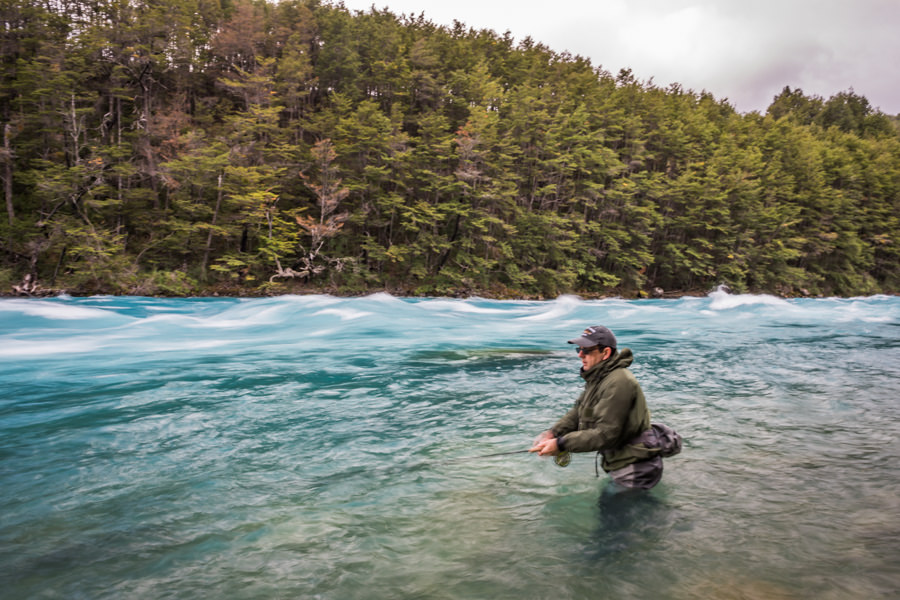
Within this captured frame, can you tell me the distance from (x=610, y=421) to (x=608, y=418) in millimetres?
27

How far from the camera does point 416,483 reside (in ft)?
16.6

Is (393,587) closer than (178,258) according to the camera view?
Yes

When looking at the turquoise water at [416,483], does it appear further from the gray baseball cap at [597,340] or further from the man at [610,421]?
the gray baseball cap at [597,340]

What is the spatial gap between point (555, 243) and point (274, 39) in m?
27.3

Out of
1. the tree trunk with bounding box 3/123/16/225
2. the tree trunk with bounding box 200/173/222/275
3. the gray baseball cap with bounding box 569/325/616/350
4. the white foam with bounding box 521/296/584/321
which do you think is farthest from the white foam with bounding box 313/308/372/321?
the tree trunk with bounding box 3/123/16/225

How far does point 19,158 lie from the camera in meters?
25.5

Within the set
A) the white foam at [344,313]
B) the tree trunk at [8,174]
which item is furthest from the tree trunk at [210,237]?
the white foam at [344,313]

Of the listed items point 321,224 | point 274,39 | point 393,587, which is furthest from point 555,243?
point 393,587

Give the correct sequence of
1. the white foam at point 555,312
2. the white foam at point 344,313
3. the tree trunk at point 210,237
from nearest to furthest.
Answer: the white foam at point 344,313, the white foam at point 555,312, the tree trunk at point 210,237

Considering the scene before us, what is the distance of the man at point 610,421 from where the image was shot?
12.1 ft

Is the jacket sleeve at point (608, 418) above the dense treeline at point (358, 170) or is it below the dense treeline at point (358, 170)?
below

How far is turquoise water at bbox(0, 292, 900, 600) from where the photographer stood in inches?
133

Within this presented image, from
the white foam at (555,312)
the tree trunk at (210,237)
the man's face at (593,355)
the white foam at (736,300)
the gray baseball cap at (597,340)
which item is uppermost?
the tree trunk at (210,237)

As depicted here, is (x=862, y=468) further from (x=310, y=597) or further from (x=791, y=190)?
(x=791, y=190)
